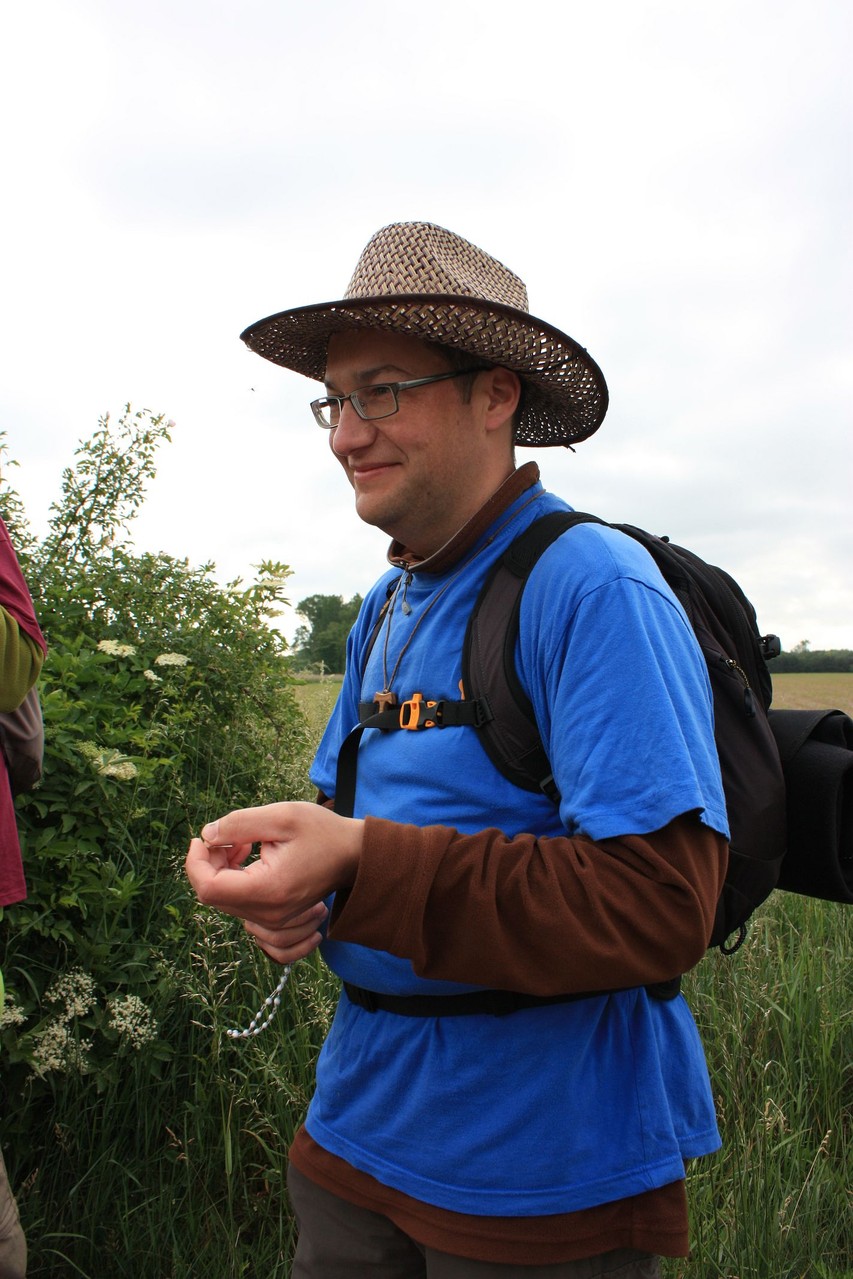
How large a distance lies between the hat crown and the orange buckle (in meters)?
0.69

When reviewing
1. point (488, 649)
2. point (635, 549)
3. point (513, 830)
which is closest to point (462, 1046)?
point (513, 830)

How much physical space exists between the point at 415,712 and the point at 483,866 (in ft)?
1.31

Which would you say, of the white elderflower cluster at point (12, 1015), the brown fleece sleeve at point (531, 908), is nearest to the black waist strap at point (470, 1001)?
the brown fleece sleeve at point (531, 908)

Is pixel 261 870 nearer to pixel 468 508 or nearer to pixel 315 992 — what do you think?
pixel 468 508

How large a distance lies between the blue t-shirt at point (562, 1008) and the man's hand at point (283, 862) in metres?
0.30

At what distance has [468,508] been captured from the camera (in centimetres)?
170

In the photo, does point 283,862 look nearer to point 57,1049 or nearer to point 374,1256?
point 374,1256

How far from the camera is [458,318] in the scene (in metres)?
1.62

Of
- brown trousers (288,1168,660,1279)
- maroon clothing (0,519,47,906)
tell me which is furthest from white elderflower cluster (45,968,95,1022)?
brown trousers (288,1168,660,1279)

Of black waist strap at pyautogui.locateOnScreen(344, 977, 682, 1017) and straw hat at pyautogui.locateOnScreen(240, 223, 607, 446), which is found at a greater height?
straw hat at pyautogui.locateOnScreen(240, 223, 607, 446)

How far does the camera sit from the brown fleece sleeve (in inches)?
46.8

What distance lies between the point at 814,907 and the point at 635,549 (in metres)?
3.67

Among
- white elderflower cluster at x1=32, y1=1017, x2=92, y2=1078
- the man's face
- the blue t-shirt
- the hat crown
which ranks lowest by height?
white elderflower cluster at x1=32, y1=1017, x2=92, y2=1078

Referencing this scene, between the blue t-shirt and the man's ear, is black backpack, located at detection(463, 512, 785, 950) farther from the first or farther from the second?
the man's ear
